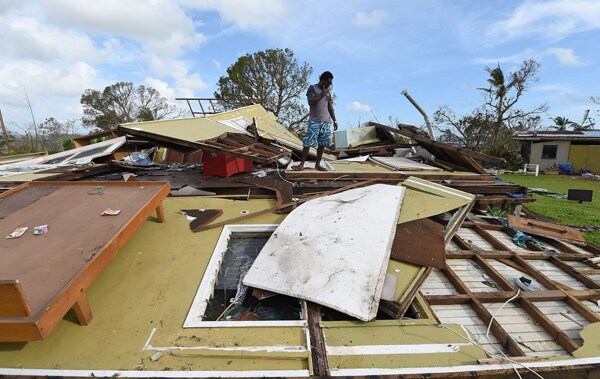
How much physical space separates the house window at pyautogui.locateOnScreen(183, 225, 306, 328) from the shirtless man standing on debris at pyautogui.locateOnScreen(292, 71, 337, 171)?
2.92 m

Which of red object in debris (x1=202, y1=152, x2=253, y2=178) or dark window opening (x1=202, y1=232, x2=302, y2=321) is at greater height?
red object in debris (x1=202, y1=152, x2=253, y2=178)

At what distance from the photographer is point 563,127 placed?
2881 cm

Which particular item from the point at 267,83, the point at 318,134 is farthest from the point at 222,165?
the point at 267,83

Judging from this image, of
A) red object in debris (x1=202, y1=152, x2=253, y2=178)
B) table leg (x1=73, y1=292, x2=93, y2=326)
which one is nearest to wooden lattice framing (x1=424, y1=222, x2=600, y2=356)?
table leg (x1=73, y1=292, x2=93, y2=326)

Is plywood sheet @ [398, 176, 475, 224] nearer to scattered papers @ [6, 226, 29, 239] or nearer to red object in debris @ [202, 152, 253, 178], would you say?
red object in debris @ [202, 152, 253, 178]

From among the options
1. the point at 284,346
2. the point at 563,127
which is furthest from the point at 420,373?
the point at 563,127

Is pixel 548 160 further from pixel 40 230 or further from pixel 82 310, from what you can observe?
pixel 40 230

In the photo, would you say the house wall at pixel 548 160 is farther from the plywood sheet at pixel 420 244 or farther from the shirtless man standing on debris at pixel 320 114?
the plywood sheet at pixel 420 244

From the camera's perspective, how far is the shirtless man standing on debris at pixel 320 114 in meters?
5.09

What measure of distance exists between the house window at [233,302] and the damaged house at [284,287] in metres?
0.01

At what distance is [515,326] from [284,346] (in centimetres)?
184

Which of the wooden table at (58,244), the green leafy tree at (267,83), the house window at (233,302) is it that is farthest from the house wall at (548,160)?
the wooden table at (58,244)

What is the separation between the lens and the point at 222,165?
5.12 meters

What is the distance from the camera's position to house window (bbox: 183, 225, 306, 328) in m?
2.11
